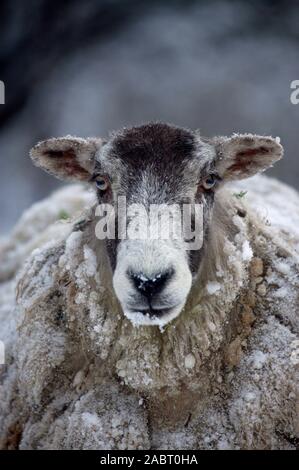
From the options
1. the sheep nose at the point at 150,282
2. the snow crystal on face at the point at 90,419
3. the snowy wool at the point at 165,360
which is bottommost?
the snow crystal on face at the point at 90,419

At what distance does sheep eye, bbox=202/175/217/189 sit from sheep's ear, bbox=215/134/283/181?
0.07 metres

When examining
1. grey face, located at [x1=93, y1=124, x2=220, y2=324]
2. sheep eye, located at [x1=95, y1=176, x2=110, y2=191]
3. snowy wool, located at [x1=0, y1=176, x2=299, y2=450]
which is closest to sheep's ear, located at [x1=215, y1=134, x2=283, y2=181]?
grey face, located at [x1=93, y1=124, x2=220, y2=324]

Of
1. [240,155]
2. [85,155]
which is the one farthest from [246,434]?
[85,155]

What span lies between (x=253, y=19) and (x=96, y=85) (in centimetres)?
319

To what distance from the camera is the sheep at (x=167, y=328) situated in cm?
262

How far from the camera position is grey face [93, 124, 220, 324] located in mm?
2316

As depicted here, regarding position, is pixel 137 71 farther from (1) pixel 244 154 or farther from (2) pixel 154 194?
(2) pixel 154 194

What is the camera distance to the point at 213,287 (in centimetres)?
277

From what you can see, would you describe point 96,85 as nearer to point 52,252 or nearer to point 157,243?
point 52,252

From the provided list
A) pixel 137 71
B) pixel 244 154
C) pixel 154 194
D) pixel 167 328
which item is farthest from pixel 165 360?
pixel 137 71

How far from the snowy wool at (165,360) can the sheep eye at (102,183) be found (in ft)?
1.05

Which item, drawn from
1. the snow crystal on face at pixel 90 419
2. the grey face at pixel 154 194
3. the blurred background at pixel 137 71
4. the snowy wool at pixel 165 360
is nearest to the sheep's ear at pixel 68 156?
the grey face at pixel 154 194

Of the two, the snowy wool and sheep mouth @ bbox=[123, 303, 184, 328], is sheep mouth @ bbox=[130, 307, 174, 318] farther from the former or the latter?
the snowy wool

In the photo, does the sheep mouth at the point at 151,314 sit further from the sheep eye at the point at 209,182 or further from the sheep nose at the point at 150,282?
the sheep eye at the point at 209,182
